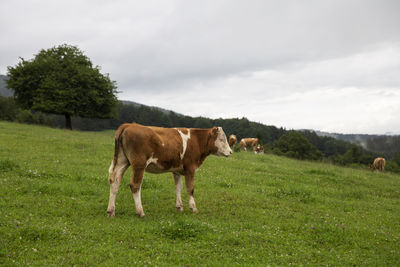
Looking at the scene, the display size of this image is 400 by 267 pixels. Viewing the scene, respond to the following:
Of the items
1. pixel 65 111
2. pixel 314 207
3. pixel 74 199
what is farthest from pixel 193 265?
pixel 65 111

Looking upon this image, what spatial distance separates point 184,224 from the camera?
7.21 metres

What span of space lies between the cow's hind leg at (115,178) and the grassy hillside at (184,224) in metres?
0.34

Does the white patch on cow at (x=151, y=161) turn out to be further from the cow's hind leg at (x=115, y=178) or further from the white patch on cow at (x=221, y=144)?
the white patch on cow at (x=221, y=144)

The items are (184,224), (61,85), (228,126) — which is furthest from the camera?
(228,126)

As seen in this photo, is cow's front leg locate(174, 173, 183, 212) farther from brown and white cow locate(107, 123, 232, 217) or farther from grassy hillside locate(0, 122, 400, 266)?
grassy hillside locate(0, 122, 400, 266)

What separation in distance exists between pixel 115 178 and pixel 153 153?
4.20 feet

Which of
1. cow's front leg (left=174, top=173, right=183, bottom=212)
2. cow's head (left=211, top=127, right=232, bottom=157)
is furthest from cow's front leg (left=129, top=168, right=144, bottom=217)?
cow's head (left=211, top=127, right=232, bottom=157)

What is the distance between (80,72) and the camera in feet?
136

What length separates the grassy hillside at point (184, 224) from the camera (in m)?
5.96

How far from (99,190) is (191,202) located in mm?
3583

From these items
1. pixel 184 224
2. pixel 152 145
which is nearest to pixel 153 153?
pixel 152 145

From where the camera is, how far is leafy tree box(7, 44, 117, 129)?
129ft

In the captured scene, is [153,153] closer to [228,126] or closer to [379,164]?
[379,164]

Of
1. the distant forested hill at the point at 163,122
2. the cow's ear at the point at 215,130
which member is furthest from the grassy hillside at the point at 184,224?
the distant forested hill at the point at 163,122
